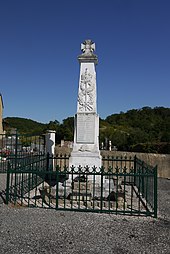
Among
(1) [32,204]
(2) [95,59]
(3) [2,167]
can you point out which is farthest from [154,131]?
(1) [32,204]

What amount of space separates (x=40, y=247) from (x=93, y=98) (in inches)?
226

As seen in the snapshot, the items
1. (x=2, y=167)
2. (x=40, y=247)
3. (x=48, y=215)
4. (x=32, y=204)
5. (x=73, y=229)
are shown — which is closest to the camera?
(x=40, y=247)

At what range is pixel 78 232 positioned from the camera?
429 cm

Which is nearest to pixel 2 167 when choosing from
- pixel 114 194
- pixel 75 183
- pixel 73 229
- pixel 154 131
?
pixel 75 183

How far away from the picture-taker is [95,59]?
8727 mm

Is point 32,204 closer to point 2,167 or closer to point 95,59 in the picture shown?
point 95,59

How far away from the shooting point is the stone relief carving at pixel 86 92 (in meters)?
8.56

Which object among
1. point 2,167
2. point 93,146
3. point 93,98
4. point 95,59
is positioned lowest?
point 2,167

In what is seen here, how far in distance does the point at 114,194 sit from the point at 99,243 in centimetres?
236

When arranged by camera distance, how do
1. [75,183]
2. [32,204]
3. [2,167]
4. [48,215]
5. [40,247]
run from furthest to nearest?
[2,167]
[75,183]
[32,204]
[48,215]
[40,247]

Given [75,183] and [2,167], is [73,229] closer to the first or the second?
[75,183]

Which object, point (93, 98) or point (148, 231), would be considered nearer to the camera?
point (148, 231)

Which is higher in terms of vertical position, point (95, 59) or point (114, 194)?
point (95, 59)

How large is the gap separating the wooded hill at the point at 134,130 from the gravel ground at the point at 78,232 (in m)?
21.6
